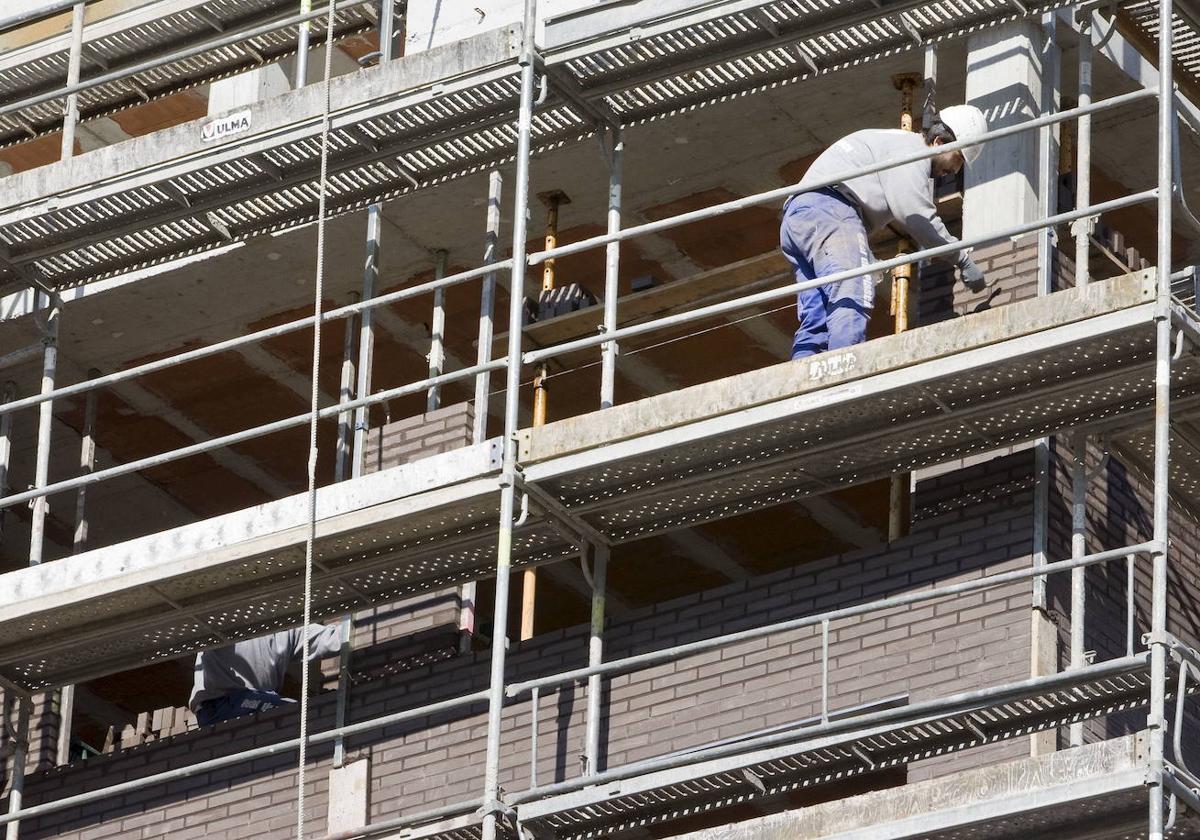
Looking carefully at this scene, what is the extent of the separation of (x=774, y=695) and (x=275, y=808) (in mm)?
Result: 2975

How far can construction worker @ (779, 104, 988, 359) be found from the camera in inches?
652

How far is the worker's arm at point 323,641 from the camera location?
18.3 m

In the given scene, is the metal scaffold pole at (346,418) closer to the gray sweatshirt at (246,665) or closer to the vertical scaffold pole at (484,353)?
the vertical scaffold pole at (484,353)

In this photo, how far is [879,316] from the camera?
68.7ft

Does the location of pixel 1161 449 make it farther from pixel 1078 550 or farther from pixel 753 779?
pixel 753 779

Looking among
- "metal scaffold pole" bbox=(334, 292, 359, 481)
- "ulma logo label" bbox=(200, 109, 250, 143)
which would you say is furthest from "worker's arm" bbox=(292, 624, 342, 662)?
"ulma logo label" bbox=(200, 109, 250, 143)

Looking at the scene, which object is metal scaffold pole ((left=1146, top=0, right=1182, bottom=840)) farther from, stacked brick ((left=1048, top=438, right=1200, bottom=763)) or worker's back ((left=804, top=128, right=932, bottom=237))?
worker's back ((left=804, top=128, right=932, bottom=237))

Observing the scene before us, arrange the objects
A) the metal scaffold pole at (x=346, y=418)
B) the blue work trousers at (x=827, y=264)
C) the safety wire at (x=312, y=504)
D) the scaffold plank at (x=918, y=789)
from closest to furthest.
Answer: the scaffold plank at (x=918, y=789), the blue work trousers at (x=827, y=264), the safety wire at (x=312, y=504), the metal scaffold pole at (x=346, y=418)

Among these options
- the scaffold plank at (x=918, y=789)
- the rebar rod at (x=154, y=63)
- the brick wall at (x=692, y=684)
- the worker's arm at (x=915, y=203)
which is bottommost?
the scaffold plank at (x=918, y=789)

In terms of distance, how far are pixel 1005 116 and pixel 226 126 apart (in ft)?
14.4

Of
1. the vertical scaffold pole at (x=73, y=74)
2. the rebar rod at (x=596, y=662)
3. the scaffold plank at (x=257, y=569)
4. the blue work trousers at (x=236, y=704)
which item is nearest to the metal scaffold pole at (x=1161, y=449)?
the rebar rod at (x=596, y=662)

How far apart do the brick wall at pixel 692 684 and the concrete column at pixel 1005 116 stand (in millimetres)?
1520

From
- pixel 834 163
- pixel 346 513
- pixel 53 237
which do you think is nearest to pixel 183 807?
pixel 346 513

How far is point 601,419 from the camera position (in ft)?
53.8
